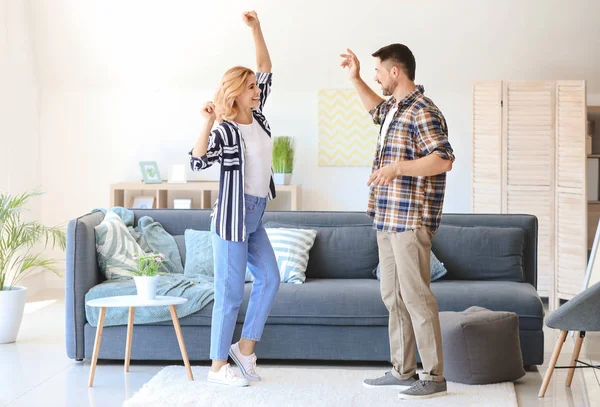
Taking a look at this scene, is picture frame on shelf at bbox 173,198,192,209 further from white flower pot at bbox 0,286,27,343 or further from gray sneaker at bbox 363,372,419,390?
gray sneaker at bbox 363,372,419,390

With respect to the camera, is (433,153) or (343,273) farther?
(343,273)

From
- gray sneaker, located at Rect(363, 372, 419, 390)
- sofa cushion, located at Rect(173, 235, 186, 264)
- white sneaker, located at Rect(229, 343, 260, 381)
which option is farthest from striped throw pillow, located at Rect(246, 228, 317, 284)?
gray sneaker, located at Rect(363, 372, 419, 390)

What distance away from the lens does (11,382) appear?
12.9 feet

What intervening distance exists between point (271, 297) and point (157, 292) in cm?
66

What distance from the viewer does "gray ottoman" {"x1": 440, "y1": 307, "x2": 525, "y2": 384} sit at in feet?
12.4

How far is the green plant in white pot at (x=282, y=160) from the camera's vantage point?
673cm

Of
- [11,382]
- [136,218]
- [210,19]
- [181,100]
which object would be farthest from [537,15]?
[11,382]

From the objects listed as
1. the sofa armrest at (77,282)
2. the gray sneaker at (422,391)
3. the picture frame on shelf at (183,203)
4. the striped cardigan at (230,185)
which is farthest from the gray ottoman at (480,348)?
the picture frame on shelf at (183,203)

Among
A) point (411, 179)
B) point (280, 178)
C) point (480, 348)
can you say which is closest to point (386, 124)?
point (411, 179)

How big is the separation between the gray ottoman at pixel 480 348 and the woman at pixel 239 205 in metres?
0.83

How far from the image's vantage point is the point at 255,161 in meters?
3.69

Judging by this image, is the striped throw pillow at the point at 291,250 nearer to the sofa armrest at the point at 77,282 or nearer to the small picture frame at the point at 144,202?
the sofa armrest at the point at 77,282

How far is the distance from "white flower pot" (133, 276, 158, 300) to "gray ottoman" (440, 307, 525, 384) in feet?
4.32

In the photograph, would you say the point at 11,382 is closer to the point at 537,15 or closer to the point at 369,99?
the point at 369,99
